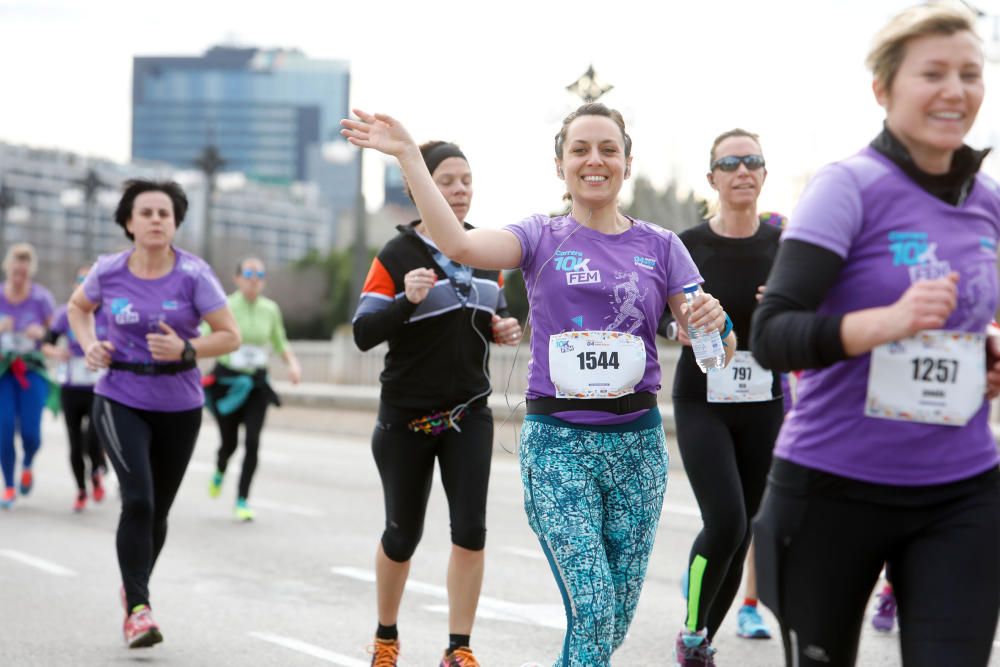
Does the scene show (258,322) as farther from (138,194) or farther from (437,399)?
(437,399)

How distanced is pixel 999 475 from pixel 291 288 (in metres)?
59.9

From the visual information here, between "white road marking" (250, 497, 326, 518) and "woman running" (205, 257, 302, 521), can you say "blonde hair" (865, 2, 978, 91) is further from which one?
"white road marking" (250, 497, 326, 518)

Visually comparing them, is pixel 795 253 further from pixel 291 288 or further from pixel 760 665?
pixel 291 288

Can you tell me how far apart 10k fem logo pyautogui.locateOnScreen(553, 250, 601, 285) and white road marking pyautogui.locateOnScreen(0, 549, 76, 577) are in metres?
5.70

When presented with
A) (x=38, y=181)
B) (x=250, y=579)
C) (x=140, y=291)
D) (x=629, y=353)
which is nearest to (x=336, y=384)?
(x=250, y=579)

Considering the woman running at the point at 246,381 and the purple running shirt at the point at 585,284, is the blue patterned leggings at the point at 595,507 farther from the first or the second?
the woman running at the point at 246,381

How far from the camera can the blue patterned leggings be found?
4270 mm

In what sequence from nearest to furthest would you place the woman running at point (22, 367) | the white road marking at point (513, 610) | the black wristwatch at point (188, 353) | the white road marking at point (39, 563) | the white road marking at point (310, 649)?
the white road marking at point (310, 649) < the black wristwatch at point (188, 353) < the white road marking at point (513, 610) < the white road marking at point (39, 563) < the woman running at point (22, 367)

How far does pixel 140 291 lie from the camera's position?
6.95 m

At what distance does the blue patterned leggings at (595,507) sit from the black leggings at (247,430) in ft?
25.2

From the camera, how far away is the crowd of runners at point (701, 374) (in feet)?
10.3

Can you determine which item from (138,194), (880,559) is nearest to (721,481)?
(880,559)

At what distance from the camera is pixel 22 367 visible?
12977 millimetres

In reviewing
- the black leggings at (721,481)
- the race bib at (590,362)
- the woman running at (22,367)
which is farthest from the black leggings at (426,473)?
the woman running at (22,367)
